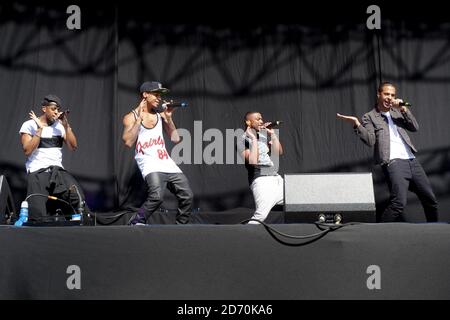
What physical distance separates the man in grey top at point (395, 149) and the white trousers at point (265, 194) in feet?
2.50

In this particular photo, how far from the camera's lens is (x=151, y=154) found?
4805 mm

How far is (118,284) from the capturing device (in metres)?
3.27

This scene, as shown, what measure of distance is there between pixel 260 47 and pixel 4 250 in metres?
4.33

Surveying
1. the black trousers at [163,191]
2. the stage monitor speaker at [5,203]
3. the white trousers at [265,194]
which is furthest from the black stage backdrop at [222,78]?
the stage monitor speaker at [5,203]

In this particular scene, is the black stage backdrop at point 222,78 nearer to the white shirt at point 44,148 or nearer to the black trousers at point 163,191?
the white shirt at point 44,148

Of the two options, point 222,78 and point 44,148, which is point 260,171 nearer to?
point 44,148

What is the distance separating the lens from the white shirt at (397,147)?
193 inches

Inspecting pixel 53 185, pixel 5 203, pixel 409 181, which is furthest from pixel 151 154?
pixel 409 181

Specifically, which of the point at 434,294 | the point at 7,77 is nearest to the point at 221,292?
the point at 434,294

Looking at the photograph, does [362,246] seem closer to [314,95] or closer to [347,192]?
[347,192]

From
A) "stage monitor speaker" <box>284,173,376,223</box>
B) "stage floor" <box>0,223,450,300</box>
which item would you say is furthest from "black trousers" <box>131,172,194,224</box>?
"stage monitor speaker" <box>284,173,376,223</box>

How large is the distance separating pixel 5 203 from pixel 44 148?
3.72ft

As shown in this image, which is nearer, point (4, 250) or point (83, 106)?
point (4, 250)
